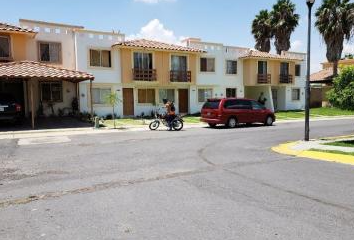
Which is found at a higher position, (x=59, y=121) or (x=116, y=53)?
(x=116, y=53)

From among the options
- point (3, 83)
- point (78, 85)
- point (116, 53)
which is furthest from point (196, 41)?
point (3, 83)

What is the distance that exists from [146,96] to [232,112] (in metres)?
10.5

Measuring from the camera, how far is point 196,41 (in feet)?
105

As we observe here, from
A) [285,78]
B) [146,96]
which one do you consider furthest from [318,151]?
[285,78]

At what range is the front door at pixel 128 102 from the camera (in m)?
28.8

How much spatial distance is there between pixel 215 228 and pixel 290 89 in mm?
35914

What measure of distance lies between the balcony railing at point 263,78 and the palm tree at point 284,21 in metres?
9.91

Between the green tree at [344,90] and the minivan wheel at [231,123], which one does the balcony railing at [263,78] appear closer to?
the minivan wheel at [231,123]

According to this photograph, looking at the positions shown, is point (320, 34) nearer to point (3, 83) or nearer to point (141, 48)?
point (141, 48)

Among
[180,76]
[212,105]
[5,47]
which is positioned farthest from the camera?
[180,76]

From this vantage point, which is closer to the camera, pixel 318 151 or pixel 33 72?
pixel 318 151

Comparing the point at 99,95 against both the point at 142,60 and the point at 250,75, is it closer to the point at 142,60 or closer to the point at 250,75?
the point at 142,60

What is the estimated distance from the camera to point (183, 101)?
32.2m

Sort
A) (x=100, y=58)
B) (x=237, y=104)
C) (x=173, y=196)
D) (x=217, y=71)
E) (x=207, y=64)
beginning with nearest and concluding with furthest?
1. (x=173, y=196)
2. (x=237, y=104)
3. (x=100, y=58)
4. (x=207, y=64)
5. (x=217, y=71)
